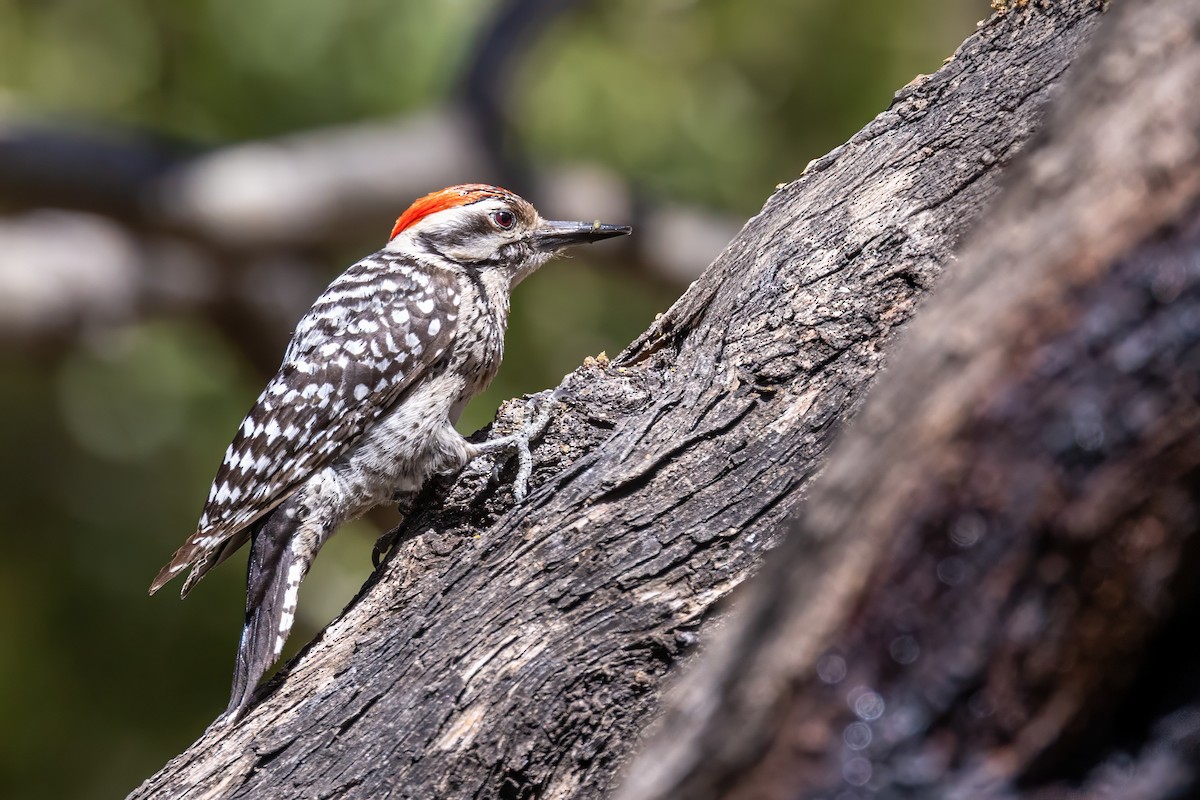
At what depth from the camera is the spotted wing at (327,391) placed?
2.87m

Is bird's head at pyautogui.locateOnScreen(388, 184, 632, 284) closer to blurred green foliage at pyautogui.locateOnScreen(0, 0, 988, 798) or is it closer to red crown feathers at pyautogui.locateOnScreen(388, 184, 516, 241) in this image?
red crown feathers at pyautogui.locateOnScreen(388, 184, 516, 241)

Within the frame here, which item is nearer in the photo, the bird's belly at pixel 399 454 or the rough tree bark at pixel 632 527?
the rough tree bark at pixel 632 527

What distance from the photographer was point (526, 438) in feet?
8.42

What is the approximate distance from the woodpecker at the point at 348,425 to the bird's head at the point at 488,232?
0.03 m

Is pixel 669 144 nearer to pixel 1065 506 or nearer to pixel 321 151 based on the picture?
pixel 321 151

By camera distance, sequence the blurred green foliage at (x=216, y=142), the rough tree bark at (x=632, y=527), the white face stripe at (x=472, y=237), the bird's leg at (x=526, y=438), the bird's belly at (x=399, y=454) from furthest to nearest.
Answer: the blurred green foliage at (x=216, y=142)
the white face stripe at (x=472, y=237)
the bird's belly at (x=399, y=454)
the bird's leg at (x=526, y=438)
the rough tree bark at (x=632, y=527)

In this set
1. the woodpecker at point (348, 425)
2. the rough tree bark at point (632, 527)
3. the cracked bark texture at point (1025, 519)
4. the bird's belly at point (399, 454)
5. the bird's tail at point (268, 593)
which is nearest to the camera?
the cracked bark texture at point (1025, 519)

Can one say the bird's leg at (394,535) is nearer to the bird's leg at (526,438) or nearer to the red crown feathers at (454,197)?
the bird's leg at (526,438)

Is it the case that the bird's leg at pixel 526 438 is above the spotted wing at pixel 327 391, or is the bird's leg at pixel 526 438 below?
below

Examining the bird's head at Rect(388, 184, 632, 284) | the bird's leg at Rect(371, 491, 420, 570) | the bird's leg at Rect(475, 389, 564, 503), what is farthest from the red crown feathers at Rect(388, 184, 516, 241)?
the bird's leg at Rect(475, 389, 564, 503)

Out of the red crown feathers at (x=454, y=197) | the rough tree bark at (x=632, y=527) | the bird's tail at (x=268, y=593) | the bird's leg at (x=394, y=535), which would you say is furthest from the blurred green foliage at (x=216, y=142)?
the rough tree bark at (x=632, y=527)

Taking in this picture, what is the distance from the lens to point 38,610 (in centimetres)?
811

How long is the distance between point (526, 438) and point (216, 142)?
6478 mm

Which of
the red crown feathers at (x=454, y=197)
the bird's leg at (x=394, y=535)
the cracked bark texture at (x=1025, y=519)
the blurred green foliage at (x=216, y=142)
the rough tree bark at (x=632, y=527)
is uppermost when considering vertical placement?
the blurred green foliage at (x=216, y=142)
